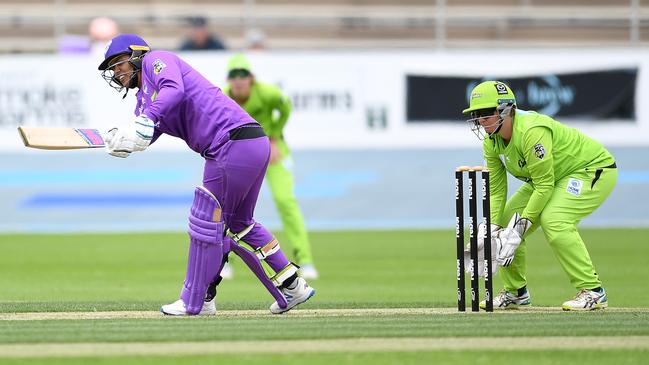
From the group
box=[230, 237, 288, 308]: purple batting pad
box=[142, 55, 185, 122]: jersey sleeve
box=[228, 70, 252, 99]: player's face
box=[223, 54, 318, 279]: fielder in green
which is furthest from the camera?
box=[223, 54, 318, 279]: fielder in green

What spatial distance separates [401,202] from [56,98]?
5546 millimetres

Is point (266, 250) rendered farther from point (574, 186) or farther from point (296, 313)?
point (574, 186)

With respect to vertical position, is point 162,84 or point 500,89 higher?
point 162,84

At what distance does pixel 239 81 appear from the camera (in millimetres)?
12180

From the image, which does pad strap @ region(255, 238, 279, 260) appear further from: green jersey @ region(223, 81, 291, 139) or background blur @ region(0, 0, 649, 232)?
background blur @ region(0, 0, 649, 232)

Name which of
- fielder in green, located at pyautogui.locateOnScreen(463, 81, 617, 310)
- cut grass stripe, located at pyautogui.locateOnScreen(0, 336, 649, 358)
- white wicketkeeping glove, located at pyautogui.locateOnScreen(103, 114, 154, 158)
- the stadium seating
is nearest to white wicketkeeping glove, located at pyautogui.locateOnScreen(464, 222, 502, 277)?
fielder in green, located at pyautogui.locateOnScreen(463, 81, 617, 310)

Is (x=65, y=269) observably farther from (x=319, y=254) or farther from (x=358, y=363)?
(x=358, y=363)

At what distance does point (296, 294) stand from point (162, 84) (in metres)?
1.93

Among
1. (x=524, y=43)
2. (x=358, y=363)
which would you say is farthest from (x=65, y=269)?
(x=524, y=43)

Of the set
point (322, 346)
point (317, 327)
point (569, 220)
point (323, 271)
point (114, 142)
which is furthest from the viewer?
point (323, 271)

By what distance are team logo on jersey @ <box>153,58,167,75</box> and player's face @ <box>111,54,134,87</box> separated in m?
0.28

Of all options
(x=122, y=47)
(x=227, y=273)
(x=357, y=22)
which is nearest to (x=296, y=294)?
(x=122, y=47)

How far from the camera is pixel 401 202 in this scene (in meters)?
18.2

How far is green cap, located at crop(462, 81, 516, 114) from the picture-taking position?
8805mm
